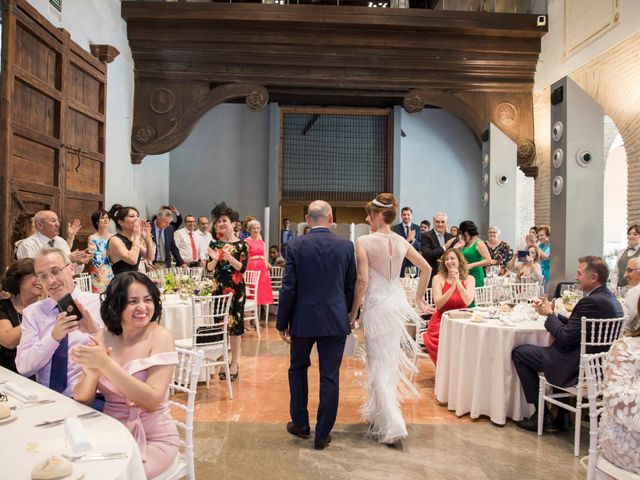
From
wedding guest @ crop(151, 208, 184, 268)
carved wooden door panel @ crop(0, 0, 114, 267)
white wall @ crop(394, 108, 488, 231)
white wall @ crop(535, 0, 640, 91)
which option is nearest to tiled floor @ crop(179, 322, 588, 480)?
carved wooden door panel @ crop(0, 0, 114, 267)

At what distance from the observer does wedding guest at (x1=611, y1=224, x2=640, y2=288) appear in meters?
5.73

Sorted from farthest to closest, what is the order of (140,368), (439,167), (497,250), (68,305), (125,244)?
(439,167)
(497,250)
(125,244)
(68,305)
(140,368)

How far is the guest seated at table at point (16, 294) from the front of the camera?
268 centimetres

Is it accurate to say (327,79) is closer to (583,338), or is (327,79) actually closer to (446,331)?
(446,331)

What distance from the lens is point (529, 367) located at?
396cm

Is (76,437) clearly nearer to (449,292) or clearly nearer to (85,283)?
(449,292)

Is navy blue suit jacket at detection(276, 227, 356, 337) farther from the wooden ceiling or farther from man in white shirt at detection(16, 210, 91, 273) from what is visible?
the wooden ceiling

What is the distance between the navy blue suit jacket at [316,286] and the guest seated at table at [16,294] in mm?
1441

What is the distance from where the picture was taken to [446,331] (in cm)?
446

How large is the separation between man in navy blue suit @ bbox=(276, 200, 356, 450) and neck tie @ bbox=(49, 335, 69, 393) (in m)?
1.49

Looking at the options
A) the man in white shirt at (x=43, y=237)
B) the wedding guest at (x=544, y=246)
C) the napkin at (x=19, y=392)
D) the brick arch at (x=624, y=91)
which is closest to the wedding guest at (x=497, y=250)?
the wedding guest at (x=544, y=246)

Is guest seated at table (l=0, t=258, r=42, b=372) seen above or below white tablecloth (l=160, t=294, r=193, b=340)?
above

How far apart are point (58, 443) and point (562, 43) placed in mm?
8705

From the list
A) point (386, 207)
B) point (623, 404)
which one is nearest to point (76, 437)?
point (623, 404)
